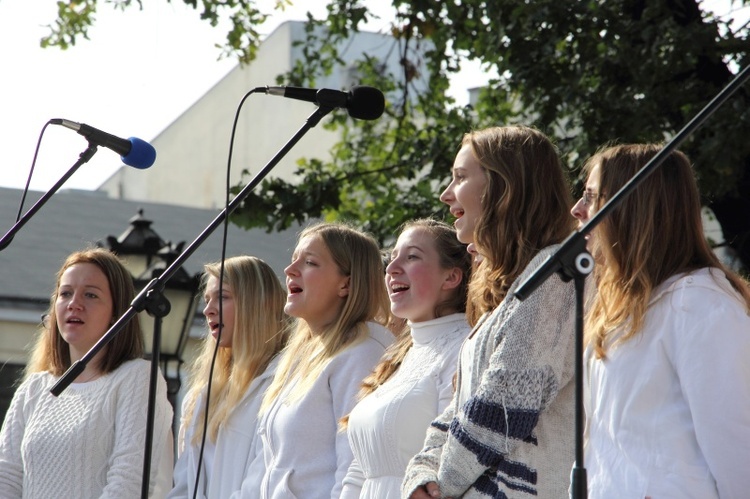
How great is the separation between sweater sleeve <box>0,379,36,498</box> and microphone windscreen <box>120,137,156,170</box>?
1866 mm

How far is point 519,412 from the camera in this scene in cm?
318

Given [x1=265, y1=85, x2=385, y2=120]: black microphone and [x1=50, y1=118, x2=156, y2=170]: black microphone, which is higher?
[x1=50, y1=118, x2=156, y2=170]: black microphone

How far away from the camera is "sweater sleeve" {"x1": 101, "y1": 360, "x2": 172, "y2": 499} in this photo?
4.92m

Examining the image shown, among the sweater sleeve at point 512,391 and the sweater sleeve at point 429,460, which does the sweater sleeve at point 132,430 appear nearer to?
the sweater sleeve at point 429,460

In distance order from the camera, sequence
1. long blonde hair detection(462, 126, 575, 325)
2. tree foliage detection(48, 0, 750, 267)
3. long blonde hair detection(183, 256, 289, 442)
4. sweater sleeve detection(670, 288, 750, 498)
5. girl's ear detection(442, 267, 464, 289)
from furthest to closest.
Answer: tree foliage detection(48, 0, 750, 267) < long blonde hair detection(183, 256, 289, 442) < girl's ear detection(442, 267, 464, 289) < long blonde hair detection(462, 126, 575, 325) < sweater sleeve detection(670, 288, 750, 498)

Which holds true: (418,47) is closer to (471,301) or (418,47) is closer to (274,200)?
(274,200)

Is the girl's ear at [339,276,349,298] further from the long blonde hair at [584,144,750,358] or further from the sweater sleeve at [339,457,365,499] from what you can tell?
the long blonde hair at [584,144,750,358]

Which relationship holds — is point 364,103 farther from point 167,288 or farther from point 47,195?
point 167,288

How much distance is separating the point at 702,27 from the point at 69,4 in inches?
217

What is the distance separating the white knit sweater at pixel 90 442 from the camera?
500 cm

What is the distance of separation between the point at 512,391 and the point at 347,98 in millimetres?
1178

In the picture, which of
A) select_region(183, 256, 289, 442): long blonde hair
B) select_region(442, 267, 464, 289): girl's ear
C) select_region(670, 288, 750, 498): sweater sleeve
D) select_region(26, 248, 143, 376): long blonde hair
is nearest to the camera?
select_region(670, 288, 750, 498): sweater sleeve

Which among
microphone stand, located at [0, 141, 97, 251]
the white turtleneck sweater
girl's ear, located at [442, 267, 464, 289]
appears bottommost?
the white turtleneck sweater

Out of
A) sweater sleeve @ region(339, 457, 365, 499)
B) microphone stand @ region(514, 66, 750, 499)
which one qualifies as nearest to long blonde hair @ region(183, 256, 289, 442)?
sweater sleeve @ region(339, 457, 365, 499)
